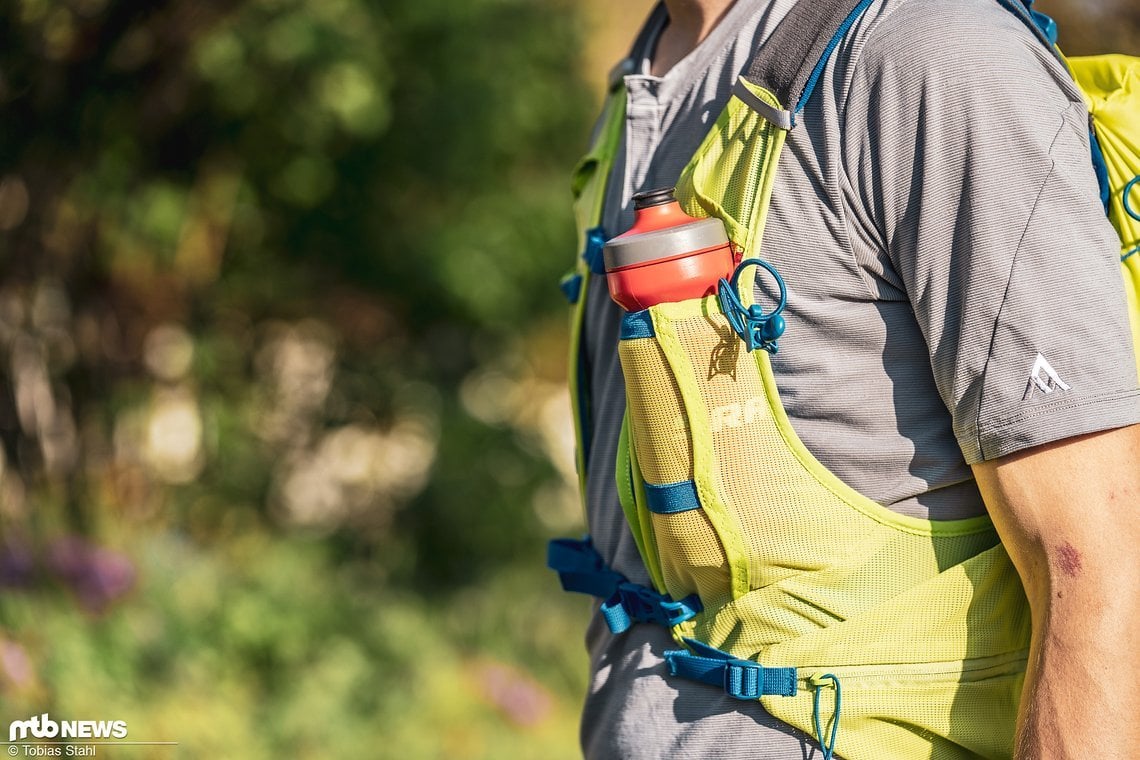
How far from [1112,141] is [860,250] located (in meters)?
0.33

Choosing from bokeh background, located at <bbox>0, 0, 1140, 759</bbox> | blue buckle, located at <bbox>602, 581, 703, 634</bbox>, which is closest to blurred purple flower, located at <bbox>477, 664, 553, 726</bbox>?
bokeh background, located at <bbox>0, 0, 1140, 759</bbox>

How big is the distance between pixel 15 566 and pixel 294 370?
2.09 m

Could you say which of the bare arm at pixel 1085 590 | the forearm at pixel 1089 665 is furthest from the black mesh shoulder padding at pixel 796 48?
the forearm at pixel 1089 665

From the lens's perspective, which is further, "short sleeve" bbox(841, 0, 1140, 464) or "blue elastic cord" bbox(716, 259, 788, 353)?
"blue elastic cord" bbox(716, 259, 788, 353)

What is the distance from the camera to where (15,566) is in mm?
4035

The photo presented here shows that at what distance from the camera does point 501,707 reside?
460 cm

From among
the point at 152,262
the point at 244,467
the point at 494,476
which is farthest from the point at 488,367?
the point at 152,262

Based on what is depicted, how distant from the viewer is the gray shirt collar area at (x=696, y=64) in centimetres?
154

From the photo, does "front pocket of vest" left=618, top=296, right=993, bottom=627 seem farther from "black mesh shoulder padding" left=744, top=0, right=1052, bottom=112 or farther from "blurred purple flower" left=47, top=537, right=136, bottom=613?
"blurred purple flower" left=47, top=537, right=136, bottom=613

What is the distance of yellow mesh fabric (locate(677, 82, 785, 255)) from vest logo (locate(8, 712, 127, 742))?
2899 millimetres

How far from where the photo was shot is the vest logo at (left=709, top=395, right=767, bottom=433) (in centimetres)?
132

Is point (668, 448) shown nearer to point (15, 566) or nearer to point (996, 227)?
point (996, 227)

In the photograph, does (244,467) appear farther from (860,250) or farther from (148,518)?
(860,250)

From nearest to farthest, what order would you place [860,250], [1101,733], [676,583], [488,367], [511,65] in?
[1101,733] < [860,250] < [676,583] < [511,65] < [488,367]
